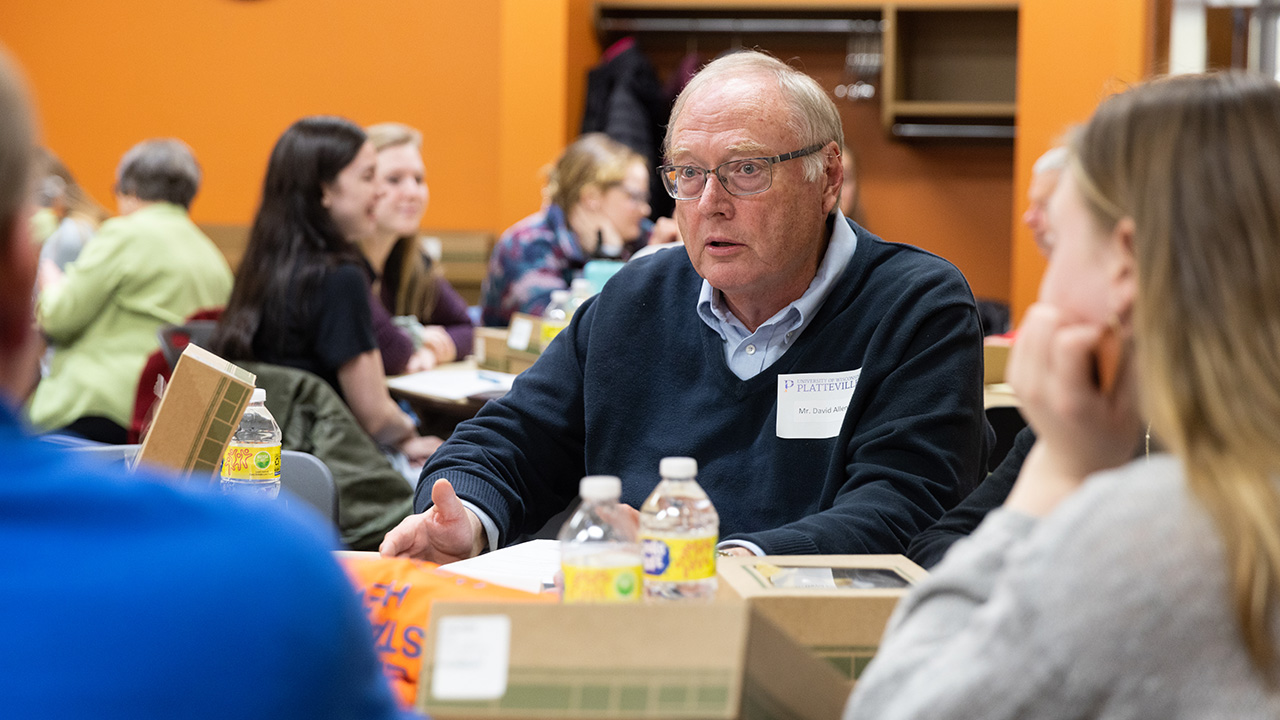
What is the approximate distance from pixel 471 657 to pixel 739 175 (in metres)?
1.31

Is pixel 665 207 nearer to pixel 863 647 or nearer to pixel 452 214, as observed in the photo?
pixel 452 214

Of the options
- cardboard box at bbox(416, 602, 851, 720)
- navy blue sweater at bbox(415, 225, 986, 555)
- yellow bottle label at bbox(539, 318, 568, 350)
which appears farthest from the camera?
yellow bottle label at bbox(539, 318, 568, 350)

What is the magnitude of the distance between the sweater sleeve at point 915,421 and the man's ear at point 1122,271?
0.77 metres

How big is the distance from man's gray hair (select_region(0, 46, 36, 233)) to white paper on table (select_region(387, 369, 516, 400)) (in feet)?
9.16

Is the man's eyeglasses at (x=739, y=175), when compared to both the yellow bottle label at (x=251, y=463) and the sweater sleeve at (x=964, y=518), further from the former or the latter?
the yellow bottle label at (x=251, y=463)

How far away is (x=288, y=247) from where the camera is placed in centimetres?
340

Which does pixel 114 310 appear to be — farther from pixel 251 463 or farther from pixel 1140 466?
pixel 1140 466

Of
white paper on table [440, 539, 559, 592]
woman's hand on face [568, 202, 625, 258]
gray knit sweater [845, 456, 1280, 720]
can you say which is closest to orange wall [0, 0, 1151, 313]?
woman's hand on face [568, 202, 625, 258]

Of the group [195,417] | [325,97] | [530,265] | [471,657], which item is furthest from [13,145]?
[325,97]

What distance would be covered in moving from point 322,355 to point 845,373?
1.85 metres

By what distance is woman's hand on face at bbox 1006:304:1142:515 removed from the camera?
3.16 feet

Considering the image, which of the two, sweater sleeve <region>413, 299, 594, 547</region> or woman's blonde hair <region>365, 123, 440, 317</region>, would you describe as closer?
sweater sleeve <region>413, 299, 594, 547</region>

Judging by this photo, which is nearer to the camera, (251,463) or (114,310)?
(251,463)

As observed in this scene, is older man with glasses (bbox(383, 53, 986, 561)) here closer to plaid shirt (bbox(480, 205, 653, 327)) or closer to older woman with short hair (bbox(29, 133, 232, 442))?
older woman with short hair (bbox(29, 133, 232, 442))
